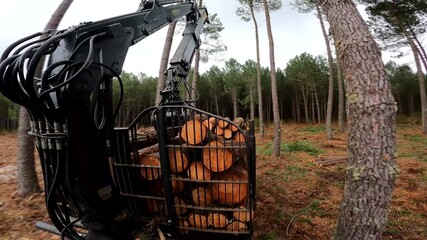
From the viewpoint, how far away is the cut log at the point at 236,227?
7.41 ft

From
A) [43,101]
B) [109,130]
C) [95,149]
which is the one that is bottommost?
[95,149]

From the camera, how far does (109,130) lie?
212 cm

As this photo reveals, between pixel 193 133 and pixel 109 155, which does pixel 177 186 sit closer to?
pixel 193 133

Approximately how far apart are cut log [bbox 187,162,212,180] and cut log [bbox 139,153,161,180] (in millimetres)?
278

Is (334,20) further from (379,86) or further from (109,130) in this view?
(109,130)

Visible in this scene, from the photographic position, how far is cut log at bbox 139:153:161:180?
2236mm

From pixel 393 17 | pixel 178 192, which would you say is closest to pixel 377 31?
pixel 393 17

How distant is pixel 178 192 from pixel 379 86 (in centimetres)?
187

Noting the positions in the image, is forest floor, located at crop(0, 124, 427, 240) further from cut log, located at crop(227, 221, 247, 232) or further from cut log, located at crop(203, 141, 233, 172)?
cut log, located at crop(203, 141, 233, 172)

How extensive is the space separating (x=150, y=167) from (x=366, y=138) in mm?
1777

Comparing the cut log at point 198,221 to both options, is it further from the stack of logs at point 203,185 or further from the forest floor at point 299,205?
the forest floor at point 299,205

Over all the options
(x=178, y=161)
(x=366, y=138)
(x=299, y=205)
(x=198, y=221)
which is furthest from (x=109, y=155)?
(x=299, y=205)

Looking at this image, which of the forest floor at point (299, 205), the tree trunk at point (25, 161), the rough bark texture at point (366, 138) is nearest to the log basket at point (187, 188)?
the rough bark texture at point (366, 138)

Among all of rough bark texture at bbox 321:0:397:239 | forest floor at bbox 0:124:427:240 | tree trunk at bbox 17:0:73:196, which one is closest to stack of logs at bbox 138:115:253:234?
rough bark texture at bbox 321:0:397:239
